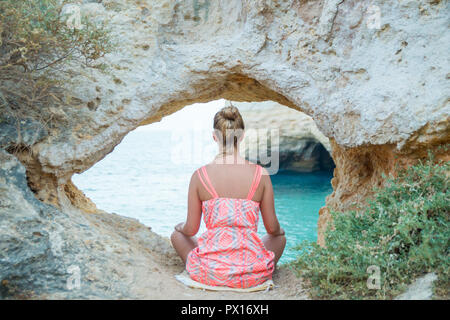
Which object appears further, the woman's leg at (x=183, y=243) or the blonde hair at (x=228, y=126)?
the woman's leg at (x=183, y=243)

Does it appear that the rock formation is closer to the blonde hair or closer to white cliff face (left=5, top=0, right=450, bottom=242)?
white cliff face (left=5, top=0, right=450, bottom=242)

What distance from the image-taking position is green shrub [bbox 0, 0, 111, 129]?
278 centimetres

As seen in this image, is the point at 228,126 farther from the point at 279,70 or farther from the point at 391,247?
the point at 391,247

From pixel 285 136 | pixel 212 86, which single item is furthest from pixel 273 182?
pixel 212 86

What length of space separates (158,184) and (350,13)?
12738mm

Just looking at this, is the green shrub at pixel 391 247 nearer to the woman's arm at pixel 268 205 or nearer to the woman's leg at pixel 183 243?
the woman's arm at pixel 268 205

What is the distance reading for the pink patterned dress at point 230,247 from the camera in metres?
2.84

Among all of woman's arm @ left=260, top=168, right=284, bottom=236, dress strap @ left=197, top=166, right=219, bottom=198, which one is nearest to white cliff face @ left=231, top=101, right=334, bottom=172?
woman's arm @ left=260, top=168, right=284, bottom=236

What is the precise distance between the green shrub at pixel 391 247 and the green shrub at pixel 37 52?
2.28m

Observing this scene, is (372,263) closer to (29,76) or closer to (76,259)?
(76,259)

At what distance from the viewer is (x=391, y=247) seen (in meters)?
2.44

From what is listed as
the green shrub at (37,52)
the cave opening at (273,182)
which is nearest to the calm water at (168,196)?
the cave opening at (273,182)
